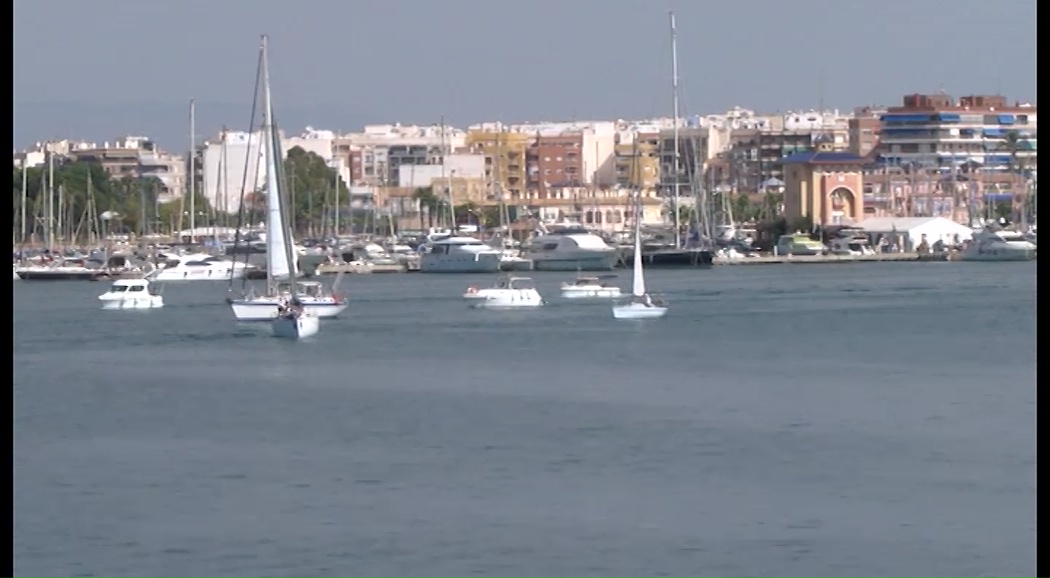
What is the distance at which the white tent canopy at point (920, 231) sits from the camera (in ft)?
184

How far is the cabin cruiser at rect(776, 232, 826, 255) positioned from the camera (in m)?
53.5

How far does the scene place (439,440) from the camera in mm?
13305

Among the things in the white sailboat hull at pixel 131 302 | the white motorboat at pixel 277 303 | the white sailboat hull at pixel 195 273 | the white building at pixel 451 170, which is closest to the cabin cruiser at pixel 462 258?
the white sailboat hull at pixel 195 273

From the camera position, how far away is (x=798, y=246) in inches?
2108

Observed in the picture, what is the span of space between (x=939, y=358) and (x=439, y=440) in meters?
9.35

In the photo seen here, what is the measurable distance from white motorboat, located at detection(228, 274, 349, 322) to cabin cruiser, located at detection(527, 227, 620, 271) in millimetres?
19976

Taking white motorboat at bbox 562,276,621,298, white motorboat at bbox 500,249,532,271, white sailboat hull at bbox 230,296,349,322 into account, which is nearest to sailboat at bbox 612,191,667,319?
white sailboat hull at bbox 230,296,349,322

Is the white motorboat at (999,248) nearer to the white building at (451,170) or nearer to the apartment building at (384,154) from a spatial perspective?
the white building at (451,170)

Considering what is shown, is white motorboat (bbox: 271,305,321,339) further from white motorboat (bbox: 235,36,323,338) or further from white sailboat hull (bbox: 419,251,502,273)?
white sailboat hull (bbox: 419,251,502,273)

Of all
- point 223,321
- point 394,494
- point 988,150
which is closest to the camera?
point 394,494

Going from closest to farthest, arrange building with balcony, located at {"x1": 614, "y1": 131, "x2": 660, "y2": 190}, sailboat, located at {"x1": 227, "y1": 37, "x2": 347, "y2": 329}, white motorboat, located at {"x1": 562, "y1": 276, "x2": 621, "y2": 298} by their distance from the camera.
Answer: sailboat, located at {"x1": 227, "y1": 37, "x2": 347, "y2": 329}, white motorboat, located at {"x1": 562, "y1": 276, "x2": 621, "y2": 298}, building with balcony, located at {"x1": 614, "y1": 131, "x2": 660, "y2": 190}

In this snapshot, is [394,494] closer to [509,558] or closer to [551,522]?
[551,522]
